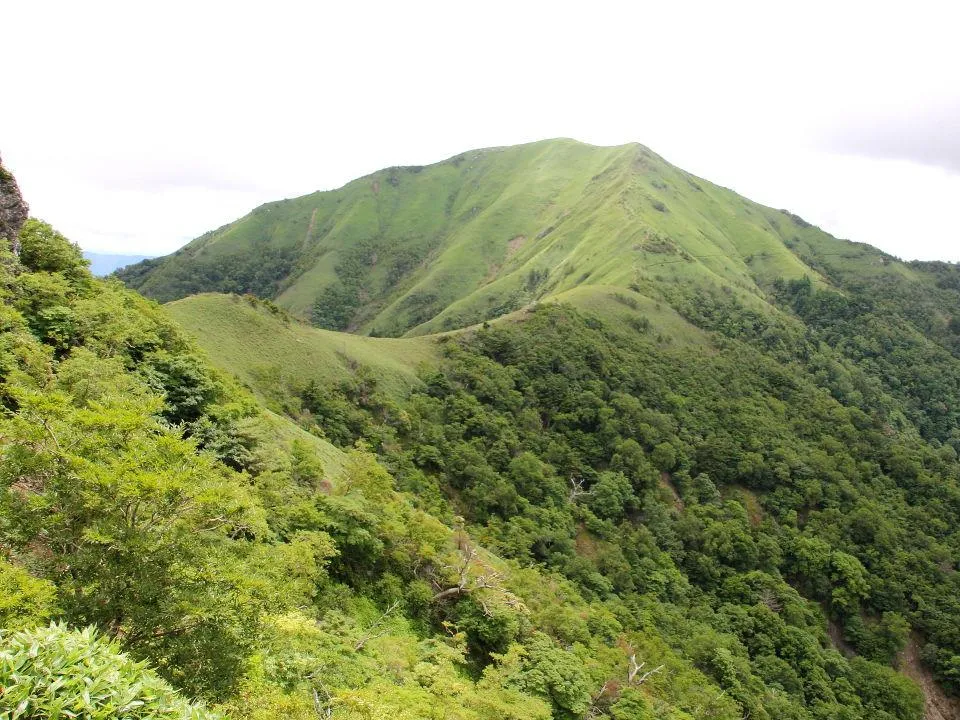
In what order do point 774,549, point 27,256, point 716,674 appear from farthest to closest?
point 774,549, point 716,674, point 27,256

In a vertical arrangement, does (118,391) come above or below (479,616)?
above

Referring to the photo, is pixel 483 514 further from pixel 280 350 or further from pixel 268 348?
pixel 268 348

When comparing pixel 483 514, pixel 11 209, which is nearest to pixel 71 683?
pixel 11 209

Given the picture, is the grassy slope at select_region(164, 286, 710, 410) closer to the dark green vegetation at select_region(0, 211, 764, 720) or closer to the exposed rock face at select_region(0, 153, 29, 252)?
the dark green vegetation at select_region(0, 211, 764, 720)

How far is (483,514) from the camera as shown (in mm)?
59469

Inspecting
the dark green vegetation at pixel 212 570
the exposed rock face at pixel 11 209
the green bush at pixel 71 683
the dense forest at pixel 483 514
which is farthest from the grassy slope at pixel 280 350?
the green bush at pixel 71 683

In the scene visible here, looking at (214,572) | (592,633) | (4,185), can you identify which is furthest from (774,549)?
(4,185)

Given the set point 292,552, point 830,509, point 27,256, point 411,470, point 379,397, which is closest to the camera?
point 292,552

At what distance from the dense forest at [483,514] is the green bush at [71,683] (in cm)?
4

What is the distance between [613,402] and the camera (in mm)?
83438

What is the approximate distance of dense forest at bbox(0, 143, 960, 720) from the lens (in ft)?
35.7

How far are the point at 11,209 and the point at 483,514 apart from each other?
1838 inches

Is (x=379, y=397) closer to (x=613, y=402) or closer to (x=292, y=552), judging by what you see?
(x=613, y=402)

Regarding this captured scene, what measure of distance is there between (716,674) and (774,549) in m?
28.5
